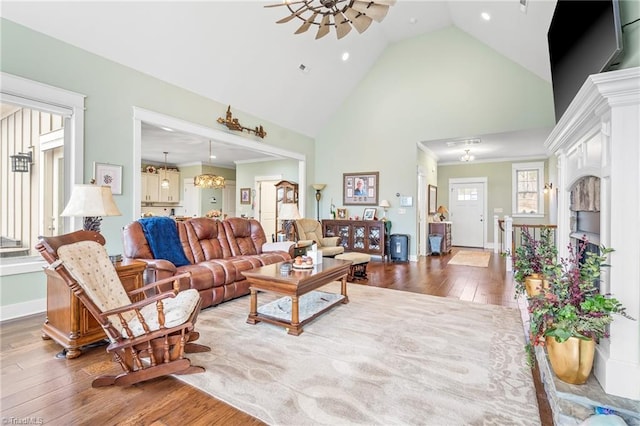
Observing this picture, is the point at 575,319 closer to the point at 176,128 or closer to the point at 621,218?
the point at 621,218

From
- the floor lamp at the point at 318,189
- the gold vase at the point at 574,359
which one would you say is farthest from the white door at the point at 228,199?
the gold vase at the point at 574,359

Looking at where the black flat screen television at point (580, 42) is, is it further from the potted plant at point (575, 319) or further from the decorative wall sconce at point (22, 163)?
the decorative wall sconce at point (22, 163)

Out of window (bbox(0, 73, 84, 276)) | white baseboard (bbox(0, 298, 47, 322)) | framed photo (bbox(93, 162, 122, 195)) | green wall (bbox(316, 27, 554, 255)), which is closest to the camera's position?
white baseboard (bbox(0, 298, 47, 322))

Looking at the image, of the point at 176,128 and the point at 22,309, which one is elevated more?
the point at 176,128

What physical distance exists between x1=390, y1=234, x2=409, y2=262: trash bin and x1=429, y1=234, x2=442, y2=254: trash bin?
48.5 inches

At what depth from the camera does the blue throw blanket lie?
132 inches

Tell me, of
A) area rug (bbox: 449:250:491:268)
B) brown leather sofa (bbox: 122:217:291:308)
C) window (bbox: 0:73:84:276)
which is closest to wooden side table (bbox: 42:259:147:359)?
brown leather sofa (bbox: 122:217:291:308)

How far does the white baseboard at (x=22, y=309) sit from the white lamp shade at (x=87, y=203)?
148cm

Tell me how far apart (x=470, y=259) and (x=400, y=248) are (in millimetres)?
1600

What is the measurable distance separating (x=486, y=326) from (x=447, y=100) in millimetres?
4820

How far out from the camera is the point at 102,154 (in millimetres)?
3658

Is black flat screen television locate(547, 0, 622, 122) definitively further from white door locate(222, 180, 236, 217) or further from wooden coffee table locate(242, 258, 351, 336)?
white door locate(222, 180, 236, 217)

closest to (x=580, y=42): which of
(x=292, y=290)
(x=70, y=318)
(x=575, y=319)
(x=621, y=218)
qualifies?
(x=621, y=218)

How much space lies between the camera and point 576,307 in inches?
65.6
